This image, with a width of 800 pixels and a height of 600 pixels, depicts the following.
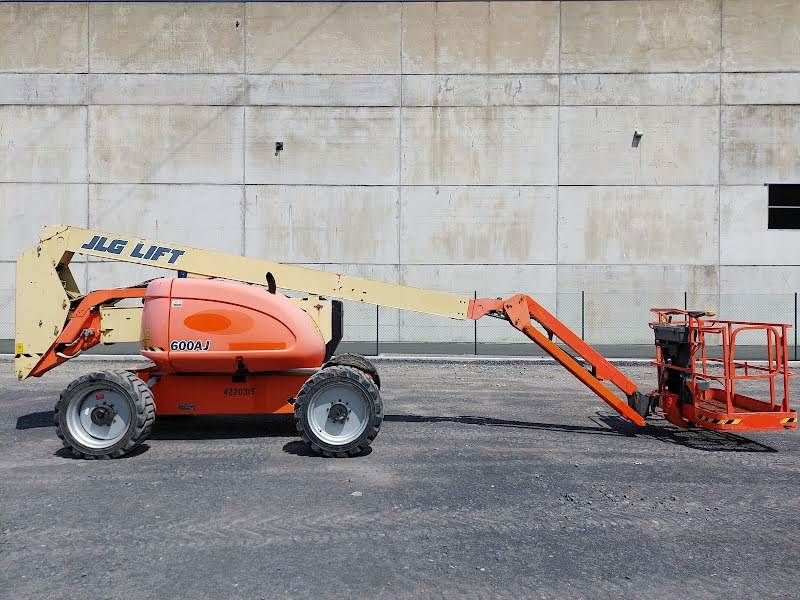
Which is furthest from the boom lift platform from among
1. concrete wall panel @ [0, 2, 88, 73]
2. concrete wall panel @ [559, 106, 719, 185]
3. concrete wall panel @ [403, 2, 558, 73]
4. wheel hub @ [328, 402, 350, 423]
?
concrete wall panel @ [0, 2, 88, 73]

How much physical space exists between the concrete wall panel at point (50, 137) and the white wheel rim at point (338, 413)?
628 inches

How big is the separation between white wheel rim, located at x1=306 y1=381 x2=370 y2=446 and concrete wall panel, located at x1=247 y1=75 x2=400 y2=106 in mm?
14156

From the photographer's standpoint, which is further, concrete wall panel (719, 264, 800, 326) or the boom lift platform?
concrete wall panel (719, 264, 800, 326)

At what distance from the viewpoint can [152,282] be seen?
809 centimetres

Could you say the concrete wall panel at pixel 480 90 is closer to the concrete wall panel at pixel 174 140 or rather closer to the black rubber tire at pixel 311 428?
the concrete wall panel at pixel 174 140

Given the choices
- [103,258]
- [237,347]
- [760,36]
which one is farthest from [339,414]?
[760,36]

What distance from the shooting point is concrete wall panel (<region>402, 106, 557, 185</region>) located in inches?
798

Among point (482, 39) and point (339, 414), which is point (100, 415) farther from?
point (482, 39)

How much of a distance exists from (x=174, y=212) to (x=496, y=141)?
946 cm

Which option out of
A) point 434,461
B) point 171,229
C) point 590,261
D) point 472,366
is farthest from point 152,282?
point 590,261

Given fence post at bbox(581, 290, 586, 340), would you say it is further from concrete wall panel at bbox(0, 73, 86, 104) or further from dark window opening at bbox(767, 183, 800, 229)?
concrete wall panel at bbox(0, 73, 86, 104)

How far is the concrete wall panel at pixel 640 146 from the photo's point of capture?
66.4ft

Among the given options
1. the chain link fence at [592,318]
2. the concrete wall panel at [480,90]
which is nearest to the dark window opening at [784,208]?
the chain link fence at [592,318]

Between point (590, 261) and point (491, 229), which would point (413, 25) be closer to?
point (491, 229)
